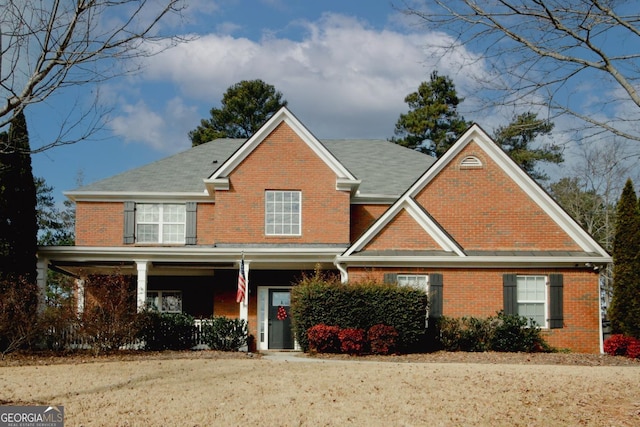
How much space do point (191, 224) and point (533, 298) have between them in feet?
38.0

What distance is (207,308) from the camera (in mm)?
25703

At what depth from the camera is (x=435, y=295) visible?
21.1m

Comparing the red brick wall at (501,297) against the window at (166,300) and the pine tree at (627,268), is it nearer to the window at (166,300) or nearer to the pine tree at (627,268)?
the pine tree at (627,268)

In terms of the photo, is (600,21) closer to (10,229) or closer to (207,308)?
(10,229)

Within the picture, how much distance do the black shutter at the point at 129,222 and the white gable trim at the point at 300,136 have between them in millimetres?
2975

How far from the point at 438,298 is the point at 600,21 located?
39.6 ft

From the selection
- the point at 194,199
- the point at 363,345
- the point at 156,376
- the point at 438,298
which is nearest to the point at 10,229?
the point at 194,199

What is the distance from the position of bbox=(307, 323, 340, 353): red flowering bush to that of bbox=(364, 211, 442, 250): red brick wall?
353 centimetres

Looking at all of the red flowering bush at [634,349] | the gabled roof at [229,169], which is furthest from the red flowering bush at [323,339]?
the red flowering bush at [634,349]

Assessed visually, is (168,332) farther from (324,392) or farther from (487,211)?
(487,211)

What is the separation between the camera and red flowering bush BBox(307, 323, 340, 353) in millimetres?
18609

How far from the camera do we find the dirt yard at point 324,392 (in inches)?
424

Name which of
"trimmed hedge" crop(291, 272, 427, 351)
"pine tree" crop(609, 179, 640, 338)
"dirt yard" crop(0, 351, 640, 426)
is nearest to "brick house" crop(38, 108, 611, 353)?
"pine tree" crop(609, 179, 640, 338)

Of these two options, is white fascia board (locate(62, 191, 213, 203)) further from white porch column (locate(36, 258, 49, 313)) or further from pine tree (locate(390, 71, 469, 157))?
pine tree (locate(390, 71, 469, 157))
